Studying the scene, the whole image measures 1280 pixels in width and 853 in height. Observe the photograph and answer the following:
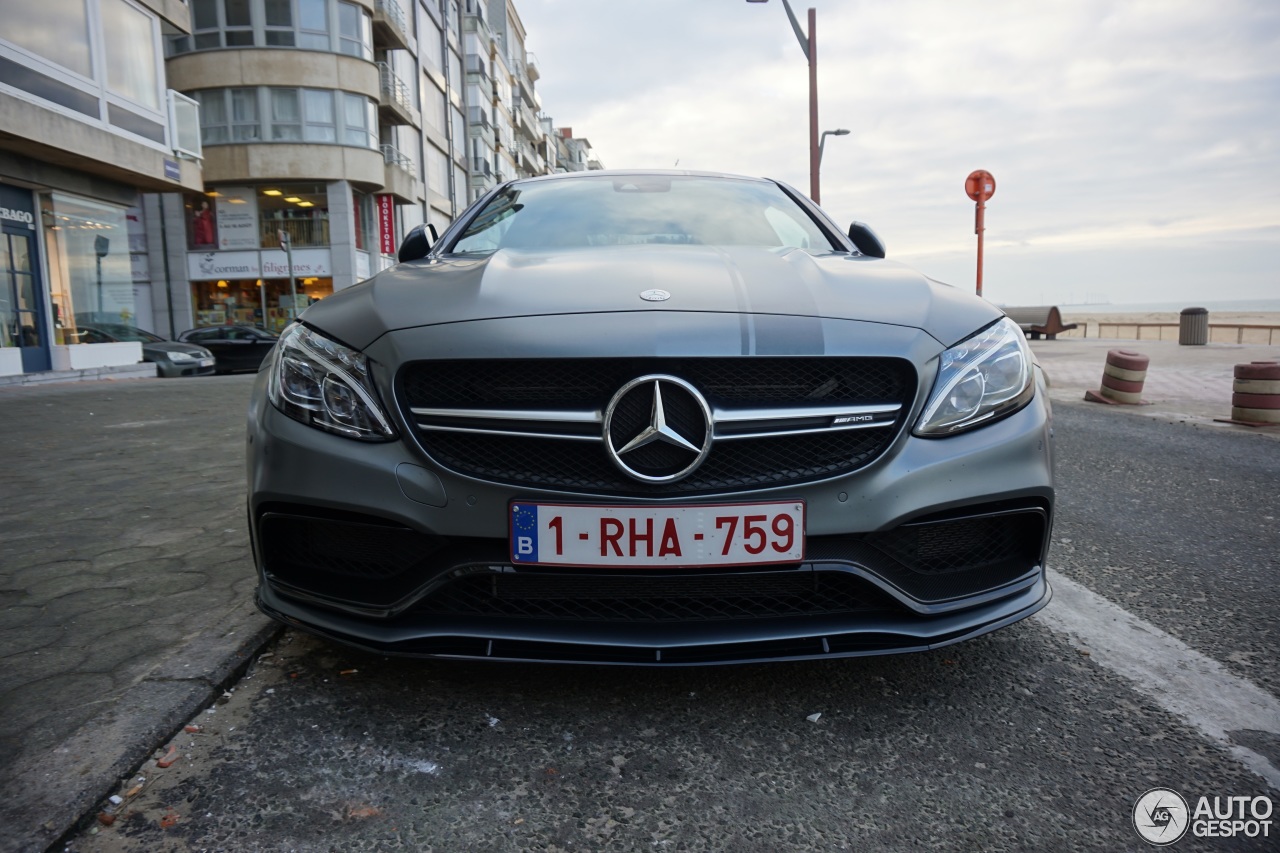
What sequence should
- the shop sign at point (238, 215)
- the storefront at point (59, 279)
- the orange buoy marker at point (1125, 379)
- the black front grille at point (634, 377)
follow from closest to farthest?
the black front grille at point (634, 377)
the orange buoy marker at point (1125, 379)
the storefront at point (59, 279)
the shop sign at point (238, 215)

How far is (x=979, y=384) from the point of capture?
1.99 m

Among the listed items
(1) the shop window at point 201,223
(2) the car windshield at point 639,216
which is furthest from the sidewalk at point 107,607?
(1) the shop window at point 201,223

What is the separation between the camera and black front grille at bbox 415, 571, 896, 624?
181 cm

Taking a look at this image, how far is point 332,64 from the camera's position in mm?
27094

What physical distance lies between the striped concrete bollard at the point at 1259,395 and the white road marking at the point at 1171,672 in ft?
18.3

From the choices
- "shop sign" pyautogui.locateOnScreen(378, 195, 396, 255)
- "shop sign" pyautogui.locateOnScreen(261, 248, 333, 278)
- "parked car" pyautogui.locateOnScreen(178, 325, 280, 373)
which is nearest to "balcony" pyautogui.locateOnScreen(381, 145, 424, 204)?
"shop sign" pyautogui.locateOnScreen(378, 195, 396, 255)

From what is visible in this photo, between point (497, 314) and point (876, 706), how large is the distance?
123 centimetres

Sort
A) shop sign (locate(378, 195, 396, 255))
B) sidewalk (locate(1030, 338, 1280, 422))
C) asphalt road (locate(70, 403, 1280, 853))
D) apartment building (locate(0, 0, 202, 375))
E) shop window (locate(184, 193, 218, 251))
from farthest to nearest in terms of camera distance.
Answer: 1. shop sign (locate(378, 195, 396, 255))
2. shop window (locate(184, 193, 218, 251))
3. apartment building (locate(0, 0, 202, 375))
4. sidewalk (locate(1030, 338, 1280, 422))
5. asphalt road (locate(70, 403, 1280, 853))

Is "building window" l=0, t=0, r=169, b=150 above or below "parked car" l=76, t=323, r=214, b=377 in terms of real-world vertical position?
above

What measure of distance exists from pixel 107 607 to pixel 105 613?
6 centimetres

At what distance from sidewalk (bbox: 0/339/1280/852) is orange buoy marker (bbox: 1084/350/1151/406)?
322 inches

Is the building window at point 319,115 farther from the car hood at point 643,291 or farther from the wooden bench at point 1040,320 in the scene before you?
the car hood at point 643,291

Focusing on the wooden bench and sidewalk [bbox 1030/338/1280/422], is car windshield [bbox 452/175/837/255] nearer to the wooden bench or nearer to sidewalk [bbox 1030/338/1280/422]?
sidewalk [bbox 1030/338/1280/422]

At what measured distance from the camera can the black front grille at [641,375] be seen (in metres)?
1.83
